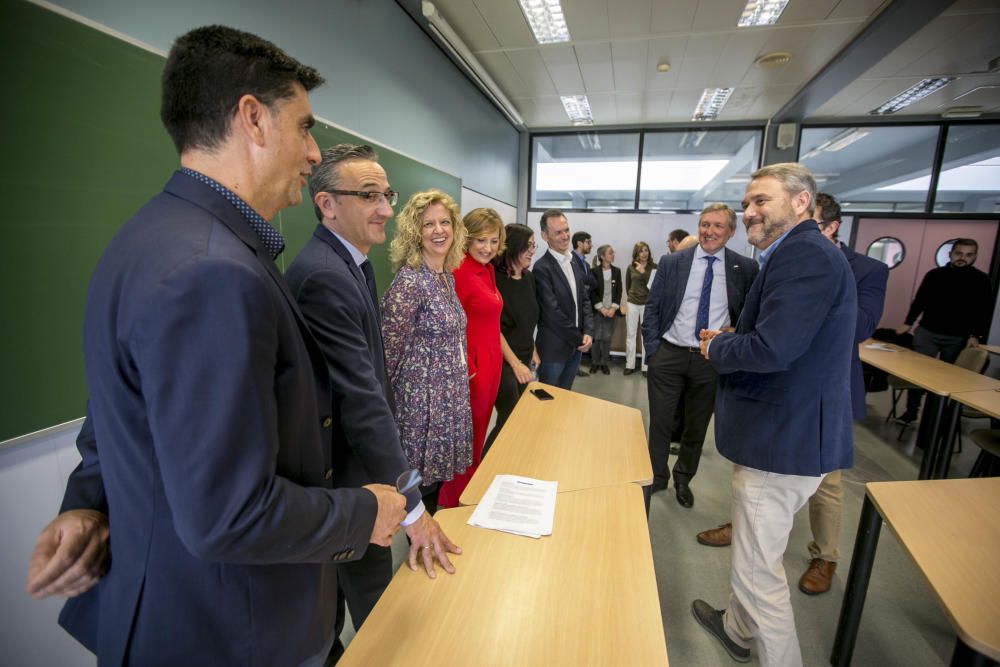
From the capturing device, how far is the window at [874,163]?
526 centimetres

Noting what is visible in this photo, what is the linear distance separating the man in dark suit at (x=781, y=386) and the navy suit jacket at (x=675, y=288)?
0.85 meters

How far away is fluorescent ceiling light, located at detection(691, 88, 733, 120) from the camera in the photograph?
15.3 feet

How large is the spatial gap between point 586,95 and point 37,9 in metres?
4.69

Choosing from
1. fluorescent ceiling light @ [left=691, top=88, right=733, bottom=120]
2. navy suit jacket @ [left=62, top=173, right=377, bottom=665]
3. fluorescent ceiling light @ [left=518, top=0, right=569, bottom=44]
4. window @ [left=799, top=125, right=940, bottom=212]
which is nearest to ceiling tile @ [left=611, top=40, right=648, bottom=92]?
fluorescent ceiling light @ [left=518, top=0, right=569, bottom=44]

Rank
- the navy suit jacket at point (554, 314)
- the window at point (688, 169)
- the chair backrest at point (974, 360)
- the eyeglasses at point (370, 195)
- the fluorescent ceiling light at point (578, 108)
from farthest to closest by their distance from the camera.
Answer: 1. the window at point (688, 169)
2. the fluorescent ceiling light at point (578, 108)
3. the chair backrest at point (974, 360)
4. the navy suit jacket at point (554, 314)
5. the eyeglasses at point (370, 195)

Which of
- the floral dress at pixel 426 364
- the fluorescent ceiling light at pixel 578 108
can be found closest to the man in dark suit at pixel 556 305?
the floral dress at pixel 426 364

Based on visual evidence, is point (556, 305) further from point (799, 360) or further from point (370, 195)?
point (370, 195)

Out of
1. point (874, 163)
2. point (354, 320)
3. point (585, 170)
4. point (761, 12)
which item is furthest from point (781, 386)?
point (874, 163)

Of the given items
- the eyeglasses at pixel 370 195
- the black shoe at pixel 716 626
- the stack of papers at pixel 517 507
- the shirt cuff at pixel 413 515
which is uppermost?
the eyeglasses at pixel 370 195

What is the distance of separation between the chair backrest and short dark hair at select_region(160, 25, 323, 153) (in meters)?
4.90

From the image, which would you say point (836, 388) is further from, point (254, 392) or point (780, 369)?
point (254, 392)

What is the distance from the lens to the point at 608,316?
5707 mm

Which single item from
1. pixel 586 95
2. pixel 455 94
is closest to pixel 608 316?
pixel 586 95

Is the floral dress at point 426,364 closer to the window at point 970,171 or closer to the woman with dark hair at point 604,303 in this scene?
the woman with dark hair at point 604,303
